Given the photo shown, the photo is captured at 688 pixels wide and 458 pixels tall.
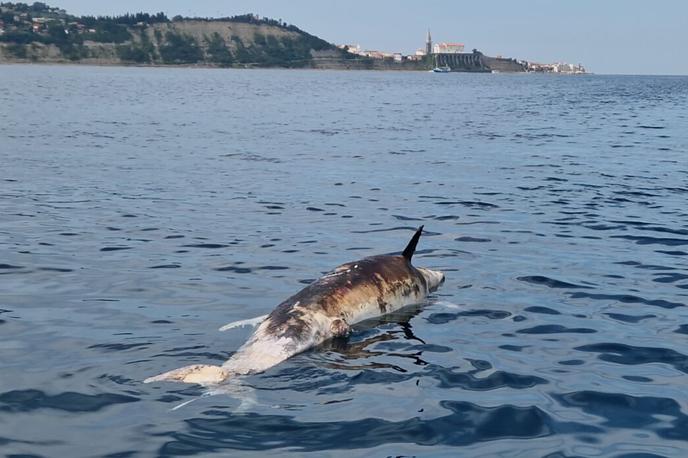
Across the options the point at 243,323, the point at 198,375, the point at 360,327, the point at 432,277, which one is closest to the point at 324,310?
the point at 360,327

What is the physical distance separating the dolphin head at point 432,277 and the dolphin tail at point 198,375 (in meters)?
4.61

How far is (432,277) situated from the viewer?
484 inches

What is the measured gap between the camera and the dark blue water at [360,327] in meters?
7.27

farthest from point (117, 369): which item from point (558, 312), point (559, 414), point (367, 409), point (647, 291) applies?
point (647, 291)

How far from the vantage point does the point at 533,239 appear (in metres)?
15.8

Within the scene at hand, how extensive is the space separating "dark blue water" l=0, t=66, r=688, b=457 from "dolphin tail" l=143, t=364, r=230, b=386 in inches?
5.9

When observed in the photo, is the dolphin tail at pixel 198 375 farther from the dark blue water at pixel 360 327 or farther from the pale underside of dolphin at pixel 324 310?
the dark blue water at pixel 360 327

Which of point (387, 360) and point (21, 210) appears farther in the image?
point (21, 210)

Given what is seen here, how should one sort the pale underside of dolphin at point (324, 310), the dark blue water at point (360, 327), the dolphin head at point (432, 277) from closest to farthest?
the dark blue water at point (360, 327) → the pale underside of dolphin at point (324, 310) → the dolphin head at point (432, 277)

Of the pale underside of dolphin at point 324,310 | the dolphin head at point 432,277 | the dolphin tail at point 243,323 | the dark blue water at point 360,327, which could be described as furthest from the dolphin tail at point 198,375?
the dolphin head at point 432,277

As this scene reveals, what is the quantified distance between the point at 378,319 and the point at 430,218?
7.63 m

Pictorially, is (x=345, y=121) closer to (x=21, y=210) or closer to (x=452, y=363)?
(x=21, y=210)

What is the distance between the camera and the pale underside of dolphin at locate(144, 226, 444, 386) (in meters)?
8.38

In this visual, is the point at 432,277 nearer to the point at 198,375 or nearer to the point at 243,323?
the point at 243,323
